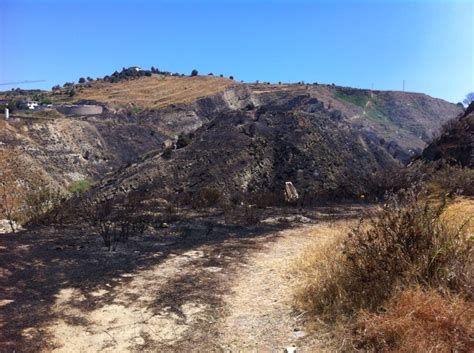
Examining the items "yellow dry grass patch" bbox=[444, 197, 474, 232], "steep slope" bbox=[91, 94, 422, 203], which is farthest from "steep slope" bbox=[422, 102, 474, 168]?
"yellow dry grass patch" bbox=[444, 197, 474, 232]

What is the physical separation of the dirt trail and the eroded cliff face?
385 inches

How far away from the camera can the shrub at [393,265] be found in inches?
144

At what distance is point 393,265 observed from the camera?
385 centimetres

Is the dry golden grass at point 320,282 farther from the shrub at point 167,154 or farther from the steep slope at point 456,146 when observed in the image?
the shrub at point 167,154

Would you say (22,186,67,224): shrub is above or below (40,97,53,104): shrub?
below

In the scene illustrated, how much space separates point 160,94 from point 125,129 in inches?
990

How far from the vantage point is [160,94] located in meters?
85.6

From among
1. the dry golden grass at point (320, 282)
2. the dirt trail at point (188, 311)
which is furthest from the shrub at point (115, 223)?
the dry golden grass at point (320, 282)

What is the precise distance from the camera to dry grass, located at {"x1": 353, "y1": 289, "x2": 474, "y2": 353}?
115 inches

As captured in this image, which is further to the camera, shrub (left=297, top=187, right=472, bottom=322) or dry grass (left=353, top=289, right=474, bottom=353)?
shrub (left=297, top=187, right=472, bottom=322)

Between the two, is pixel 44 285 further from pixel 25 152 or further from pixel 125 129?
pixel 125 129

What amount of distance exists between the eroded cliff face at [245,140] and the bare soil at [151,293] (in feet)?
29.0

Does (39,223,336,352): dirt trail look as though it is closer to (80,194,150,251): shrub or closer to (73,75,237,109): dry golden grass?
(80,194,150,251): shrub

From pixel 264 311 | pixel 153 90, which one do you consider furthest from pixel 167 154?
pixel 153 90
